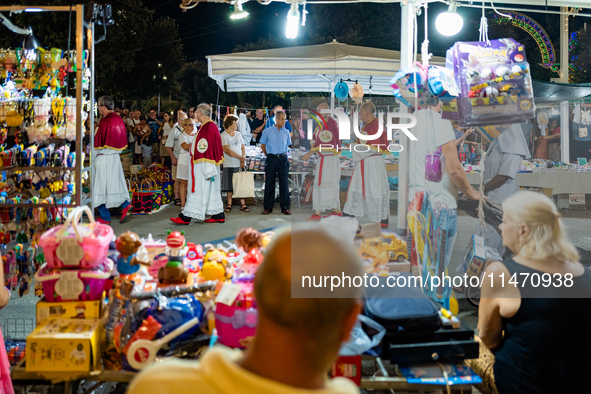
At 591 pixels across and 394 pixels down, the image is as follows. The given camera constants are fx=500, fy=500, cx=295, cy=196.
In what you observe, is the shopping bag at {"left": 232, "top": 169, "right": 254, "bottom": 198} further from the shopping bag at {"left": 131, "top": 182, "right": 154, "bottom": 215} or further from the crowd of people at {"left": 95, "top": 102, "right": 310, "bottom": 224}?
the shopping bag at {"left": 131, "top": 182, "right": 154, "bottom": 215}

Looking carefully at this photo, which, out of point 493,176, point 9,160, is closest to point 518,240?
point 493,176

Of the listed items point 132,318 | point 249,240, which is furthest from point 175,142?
point 132,318

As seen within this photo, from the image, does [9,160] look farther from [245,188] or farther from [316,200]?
[245,188]

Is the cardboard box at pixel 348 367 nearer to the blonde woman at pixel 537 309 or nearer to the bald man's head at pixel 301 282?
the blonde woman at pixel 537 309

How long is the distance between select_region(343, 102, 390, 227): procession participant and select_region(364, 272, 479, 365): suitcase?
1151 millimetres

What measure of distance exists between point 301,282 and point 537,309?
5.21 ft

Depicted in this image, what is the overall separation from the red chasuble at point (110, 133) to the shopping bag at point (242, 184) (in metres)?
2.30

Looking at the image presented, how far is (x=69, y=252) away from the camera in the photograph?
2.46m

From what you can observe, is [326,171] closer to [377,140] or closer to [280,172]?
[377,140]

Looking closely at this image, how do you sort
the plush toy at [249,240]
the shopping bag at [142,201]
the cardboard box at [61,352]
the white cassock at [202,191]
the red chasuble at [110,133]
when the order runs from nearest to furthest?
the cardboard box at [61,352], the plush toy at [249,240], the red chasuble at [110,133], the white cassock at [202,191], the shopping bag at [142,201]

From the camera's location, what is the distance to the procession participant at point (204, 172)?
7113 millimetres

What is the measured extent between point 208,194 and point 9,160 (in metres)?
3.76

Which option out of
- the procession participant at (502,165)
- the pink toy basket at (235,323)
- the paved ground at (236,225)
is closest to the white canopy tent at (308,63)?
the paved ground at (236,225)

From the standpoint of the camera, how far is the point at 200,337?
7.85 ft
